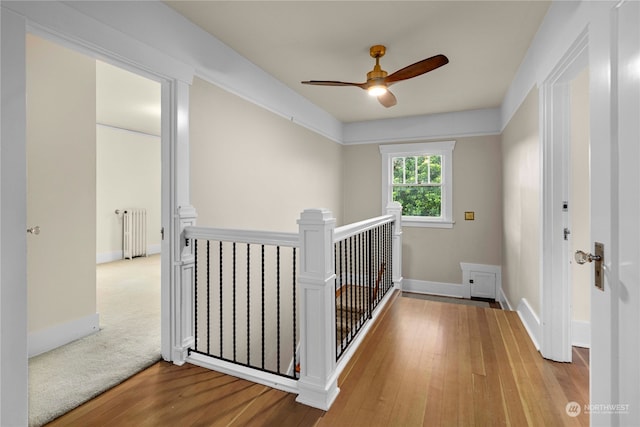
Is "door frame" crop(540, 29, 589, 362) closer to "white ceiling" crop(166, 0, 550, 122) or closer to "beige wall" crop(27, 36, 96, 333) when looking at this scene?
"white ceiling" crop(166, 0, 550, 122)

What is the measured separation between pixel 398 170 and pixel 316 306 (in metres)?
4.07

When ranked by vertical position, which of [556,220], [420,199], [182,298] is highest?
[420,199]

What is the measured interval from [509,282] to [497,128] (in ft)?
7.34

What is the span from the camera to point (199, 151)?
2.47 metres

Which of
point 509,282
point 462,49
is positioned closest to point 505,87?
point 462,49

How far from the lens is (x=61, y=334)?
94.6 inches

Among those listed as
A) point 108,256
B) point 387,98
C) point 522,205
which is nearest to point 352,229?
point 387,98

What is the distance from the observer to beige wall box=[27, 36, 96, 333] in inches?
91.8

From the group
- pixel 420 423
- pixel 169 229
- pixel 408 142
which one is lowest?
pixel 420 423

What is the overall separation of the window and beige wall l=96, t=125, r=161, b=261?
15.5 feet

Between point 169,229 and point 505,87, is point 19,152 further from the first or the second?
point 505,87

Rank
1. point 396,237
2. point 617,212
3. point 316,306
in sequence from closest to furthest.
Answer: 1. point 617,212
2. point 316,306
3. point 396,237

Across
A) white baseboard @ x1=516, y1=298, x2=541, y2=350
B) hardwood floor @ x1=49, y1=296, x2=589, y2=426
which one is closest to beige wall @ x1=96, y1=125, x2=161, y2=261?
hardwood floor @ x1=49, y1=296, x2=589, y2=426

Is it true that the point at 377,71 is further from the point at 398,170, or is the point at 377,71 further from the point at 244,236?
the point at 398,170
